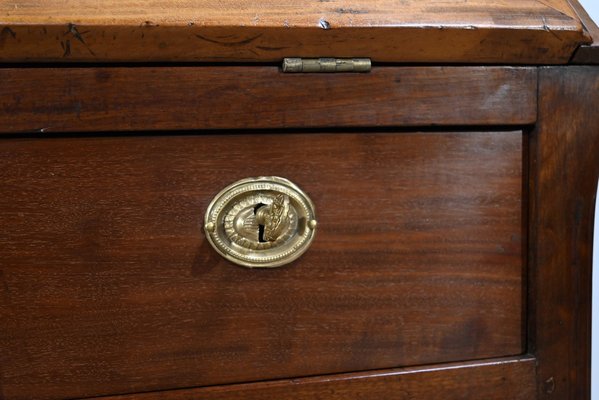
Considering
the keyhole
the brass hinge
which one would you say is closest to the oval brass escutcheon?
the keyhole

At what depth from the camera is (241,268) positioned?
690mm

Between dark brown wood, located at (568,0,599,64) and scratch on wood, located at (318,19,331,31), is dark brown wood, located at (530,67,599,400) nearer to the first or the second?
dark brown wood, located at (568,0,599,64)

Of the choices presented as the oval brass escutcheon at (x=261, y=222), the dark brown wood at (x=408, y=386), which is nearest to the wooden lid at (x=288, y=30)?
the oval brass escutcheon at (x=261, y=222)

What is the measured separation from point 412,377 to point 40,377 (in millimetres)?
351

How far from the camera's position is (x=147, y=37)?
2.04ft

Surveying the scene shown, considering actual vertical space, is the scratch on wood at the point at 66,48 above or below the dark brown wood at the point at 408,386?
above

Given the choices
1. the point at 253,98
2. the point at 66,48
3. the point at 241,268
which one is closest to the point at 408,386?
the point at 241,268

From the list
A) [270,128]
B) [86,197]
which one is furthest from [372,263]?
[86,197]

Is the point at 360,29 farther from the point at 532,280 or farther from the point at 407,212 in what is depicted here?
the point at 532,280

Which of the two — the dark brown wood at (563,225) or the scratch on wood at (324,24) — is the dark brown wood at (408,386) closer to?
the dark brown wood at (563,225)

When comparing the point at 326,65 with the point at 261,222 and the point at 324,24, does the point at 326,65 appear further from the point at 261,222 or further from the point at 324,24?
the point at 261,222

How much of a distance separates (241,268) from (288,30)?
0.22 meters

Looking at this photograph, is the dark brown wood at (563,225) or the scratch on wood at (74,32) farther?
the dark brown wood at (563,225)

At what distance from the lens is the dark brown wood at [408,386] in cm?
71
